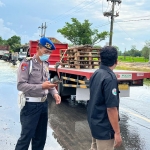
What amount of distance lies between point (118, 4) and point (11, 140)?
1195 inches

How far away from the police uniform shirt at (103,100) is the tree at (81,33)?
3635 cm

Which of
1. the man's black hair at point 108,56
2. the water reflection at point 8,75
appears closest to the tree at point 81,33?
the water reflection at point 8,75

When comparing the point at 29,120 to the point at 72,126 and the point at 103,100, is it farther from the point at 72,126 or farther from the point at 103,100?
the point at 72,126

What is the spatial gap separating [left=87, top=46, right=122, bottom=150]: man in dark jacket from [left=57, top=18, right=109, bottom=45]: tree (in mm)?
36290

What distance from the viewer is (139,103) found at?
943cm

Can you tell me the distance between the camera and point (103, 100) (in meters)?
2.83

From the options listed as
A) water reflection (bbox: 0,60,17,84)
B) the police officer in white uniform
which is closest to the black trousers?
the police officer in white uniform

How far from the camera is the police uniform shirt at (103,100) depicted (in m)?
2.73

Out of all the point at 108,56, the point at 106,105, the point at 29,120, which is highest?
the point at 108,56

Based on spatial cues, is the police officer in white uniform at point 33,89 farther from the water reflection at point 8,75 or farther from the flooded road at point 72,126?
the water reflection at point 8,75

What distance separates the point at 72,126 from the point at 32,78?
10.1 feet

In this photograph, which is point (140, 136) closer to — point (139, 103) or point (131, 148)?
point (131, 148)

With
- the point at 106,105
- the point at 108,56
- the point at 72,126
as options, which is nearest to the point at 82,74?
the point at 72,126

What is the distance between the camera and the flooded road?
5075 millimetres
